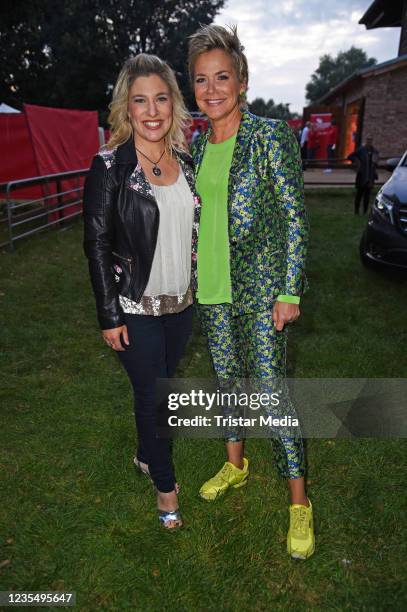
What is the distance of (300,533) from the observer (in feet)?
8.05

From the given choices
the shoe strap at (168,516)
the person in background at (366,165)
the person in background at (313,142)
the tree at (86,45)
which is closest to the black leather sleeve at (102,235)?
the shoe strap at (168,516)

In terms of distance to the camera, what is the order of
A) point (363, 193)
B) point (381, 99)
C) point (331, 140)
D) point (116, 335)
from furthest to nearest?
point (331, 140) < point (381, 99) < point (363, 193) < point (116, 335)

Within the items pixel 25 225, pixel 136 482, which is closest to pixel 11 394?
pixel 136 482

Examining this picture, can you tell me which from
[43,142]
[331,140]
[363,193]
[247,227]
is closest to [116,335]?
[247,227]

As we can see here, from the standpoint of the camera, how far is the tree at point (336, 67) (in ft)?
318

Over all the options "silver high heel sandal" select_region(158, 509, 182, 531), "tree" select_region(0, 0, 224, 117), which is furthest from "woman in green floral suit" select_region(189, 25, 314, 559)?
"tree" select_region(0, 0, 224, 117)

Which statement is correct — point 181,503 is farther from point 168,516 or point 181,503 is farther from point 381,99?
point 381,99

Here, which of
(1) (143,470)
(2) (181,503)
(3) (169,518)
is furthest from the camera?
(1) (143,470)

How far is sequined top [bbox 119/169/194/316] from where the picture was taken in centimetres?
218

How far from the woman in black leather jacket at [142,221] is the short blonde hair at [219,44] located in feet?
0.50

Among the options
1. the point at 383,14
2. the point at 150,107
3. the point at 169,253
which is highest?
the point at 383,14

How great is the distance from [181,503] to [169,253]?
1.50 meters

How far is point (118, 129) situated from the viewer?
7.27ft

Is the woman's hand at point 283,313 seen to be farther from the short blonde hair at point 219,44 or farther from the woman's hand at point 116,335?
the short blonde hair at point 219,44
